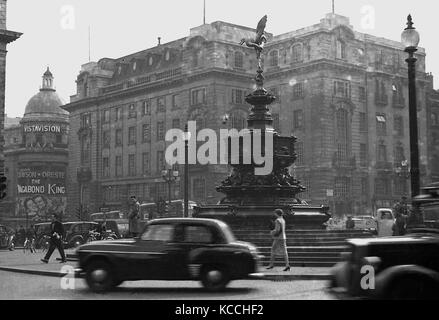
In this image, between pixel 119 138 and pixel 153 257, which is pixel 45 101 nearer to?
pixel 119 138

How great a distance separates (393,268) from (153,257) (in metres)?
5.60

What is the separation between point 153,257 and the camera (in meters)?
13.9

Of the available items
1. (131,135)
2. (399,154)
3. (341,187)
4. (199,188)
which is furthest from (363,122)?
(131,135)

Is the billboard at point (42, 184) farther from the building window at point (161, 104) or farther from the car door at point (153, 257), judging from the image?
the car door at point (153, 257)

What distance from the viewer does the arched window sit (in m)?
66.1

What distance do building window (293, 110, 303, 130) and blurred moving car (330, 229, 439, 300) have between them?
186 feet

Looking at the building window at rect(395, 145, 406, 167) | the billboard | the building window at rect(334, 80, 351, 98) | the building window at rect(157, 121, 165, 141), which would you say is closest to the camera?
the building window at rect(334, 80, 351, 98)

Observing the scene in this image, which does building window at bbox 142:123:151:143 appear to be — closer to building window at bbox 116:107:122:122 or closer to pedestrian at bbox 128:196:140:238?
building window at bbox 116:107:122:122

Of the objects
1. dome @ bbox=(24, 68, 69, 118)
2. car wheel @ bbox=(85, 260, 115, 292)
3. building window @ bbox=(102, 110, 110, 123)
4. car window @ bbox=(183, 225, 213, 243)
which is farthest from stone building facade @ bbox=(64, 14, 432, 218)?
car wheel @ bbox=(85, 260, 115, 292)

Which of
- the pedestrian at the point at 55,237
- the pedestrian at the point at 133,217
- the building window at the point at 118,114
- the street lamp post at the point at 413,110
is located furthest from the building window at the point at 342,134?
the street lamp post at the point at 413,110

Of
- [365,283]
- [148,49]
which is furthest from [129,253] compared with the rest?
[148,49]

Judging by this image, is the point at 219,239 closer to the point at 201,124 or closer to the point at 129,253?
the point at 129,253

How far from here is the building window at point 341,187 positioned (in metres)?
65.4
